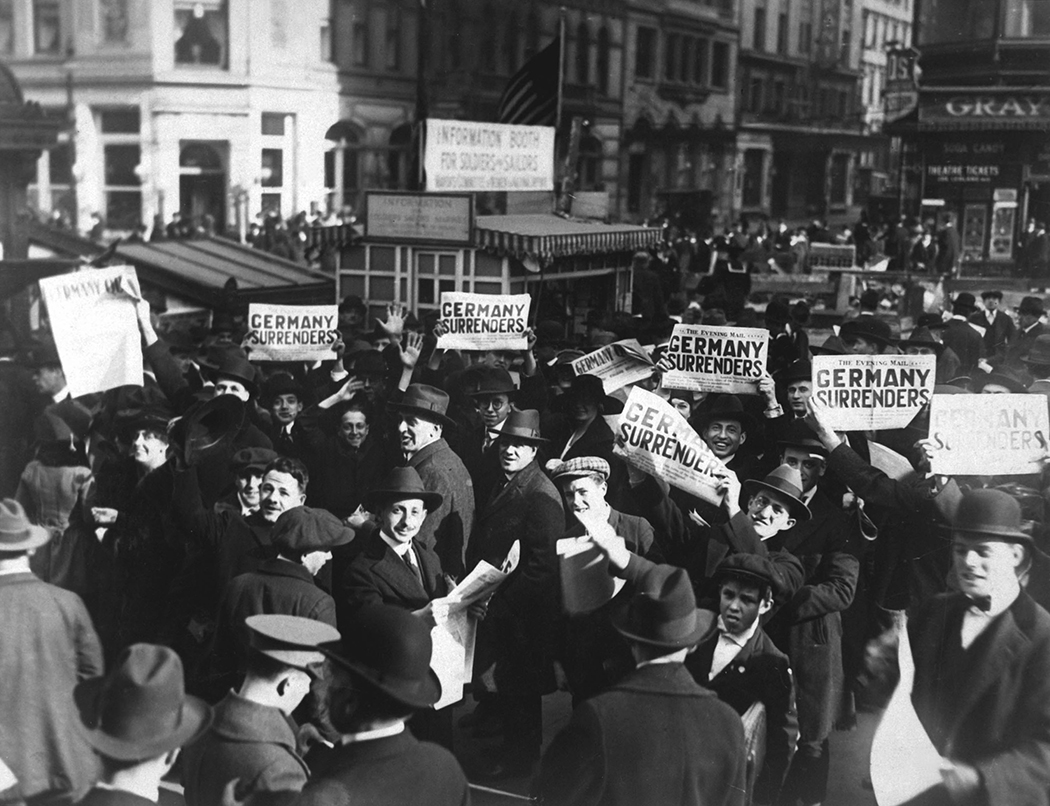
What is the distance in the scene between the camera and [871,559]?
6477 mm

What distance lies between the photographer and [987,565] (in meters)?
4.79

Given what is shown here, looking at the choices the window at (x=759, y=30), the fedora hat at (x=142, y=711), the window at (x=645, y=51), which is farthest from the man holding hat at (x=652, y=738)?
the window at (x=645, y=51)

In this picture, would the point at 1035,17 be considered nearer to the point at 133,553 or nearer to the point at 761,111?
the point at 761,111

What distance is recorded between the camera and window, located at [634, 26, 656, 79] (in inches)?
559

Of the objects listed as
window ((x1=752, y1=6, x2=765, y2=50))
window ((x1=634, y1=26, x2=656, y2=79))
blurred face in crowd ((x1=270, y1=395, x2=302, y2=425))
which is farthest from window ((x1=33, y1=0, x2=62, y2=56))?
window ((x1=634, y1=26, x2=656, y2=79))

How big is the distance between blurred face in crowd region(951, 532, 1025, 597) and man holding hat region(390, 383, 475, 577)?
2.52m

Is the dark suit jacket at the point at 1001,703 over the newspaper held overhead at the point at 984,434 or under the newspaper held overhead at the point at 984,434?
under

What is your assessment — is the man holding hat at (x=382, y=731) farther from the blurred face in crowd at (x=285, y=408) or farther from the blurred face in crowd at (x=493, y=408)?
the blurred face in crowd at (x=285, y=408)

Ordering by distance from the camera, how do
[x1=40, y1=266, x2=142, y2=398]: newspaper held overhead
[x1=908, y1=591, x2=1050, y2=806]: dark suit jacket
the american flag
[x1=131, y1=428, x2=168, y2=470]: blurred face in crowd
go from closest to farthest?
[x1=908, y1=591, x2=1050, y2=806]: dark suit jacket → [x1=131, y1=428, x2=168, y2=470]: blurred face in crowd → [x1=40, y1=266, x2=142, y2=398]: newspaper held overhead → the american flag

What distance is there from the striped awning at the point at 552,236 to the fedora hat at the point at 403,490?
23.3 feet

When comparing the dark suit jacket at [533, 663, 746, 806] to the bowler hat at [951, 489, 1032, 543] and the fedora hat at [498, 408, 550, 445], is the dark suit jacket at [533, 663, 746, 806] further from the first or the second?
the fedora hat at [498, 408, 550, 445]

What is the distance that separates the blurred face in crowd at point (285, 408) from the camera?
7.68m

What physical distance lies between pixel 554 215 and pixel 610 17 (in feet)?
8.37

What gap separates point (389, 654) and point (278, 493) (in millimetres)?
1980
